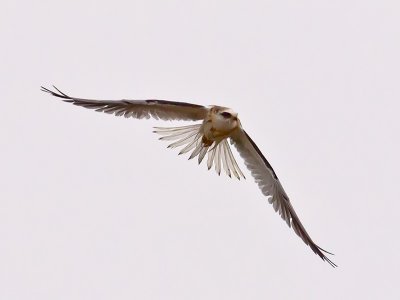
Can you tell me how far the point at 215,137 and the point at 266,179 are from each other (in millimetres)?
1005

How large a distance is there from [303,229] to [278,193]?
526mm

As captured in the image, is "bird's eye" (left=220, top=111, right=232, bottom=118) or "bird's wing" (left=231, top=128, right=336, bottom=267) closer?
"bird's eye" (left=220, top=111, right=232, bottom=118)

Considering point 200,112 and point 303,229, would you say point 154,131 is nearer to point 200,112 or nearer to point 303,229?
point 200,112

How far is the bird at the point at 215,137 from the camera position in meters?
12.4

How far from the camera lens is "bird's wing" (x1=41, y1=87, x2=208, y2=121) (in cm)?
1237

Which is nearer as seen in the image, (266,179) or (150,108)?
(150,108)

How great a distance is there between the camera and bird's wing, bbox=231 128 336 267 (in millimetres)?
12992

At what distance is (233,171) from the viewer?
511 inches

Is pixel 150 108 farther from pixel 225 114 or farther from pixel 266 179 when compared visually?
pixel 266 179

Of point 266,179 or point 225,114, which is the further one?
point 266,179

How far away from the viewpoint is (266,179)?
43.3 feet

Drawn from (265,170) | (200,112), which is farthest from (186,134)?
(265,170)

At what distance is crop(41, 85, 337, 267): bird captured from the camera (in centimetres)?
1239

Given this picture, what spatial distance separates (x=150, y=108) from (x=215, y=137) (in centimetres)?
80
